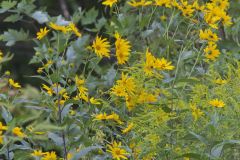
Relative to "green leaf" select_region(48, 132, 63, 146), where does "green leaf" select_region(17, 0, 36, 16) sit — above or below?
below

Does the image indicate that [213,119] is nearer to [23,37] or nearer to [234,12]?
[23,37]

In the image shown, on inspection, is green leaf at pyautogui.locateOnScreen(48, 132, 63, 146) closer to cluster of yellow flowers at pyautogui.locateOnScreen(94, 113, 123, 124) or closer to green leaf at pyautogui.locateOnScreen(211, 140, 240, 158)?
cluster of yellow flowers at pyautogui.locateOnScreen(94, 113, 123, 124)

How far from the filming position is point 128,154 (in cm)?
169

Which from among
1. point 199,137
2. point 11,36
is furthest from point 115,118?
point 11,36

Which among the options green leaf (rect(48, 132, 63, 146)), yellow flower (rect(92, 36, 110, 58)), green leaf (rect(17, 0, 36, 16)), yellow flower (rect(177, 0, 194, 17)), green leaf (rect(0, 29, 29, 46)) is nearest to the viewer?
green leaf (rect(48, 132, 63, 146))

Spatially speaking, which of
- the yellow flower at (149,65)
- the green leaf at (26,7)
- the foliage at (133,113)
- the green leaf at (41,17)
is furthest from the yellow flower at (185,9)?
the green leaf at (26,7)

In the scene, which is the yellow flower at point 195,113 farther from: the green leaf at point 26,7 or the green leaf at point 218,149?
the green leaf at point 26,7

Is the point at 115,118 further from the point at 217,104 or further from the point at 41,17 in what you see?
the point at 41,17

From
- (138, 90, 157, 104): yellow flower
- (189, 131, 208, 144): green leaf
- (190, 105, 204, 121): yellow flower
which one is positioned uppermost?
(189, 131, 208, 144): green leaf

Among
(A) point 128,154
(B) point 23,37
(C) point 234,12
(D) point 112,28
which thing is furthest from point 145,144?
(C) point 234,12

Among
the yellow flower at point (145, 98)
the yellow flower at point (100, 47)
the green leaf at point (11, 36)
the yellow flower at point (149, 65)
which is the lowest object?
the green leaf at point (11, 36)

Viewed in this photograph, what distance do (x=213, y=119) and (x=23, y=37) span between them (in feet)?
4.28

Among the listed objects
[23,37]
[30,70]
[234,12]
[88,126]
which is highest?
[88,126]

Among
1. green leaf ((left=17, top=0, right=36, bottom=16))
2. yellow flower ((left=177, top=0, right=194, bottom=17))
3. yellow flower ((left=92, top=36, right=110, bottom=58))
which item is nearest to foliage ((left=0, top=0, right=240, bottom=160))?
yellow flower ((left=92, top=36, right=110, bottom=58))
